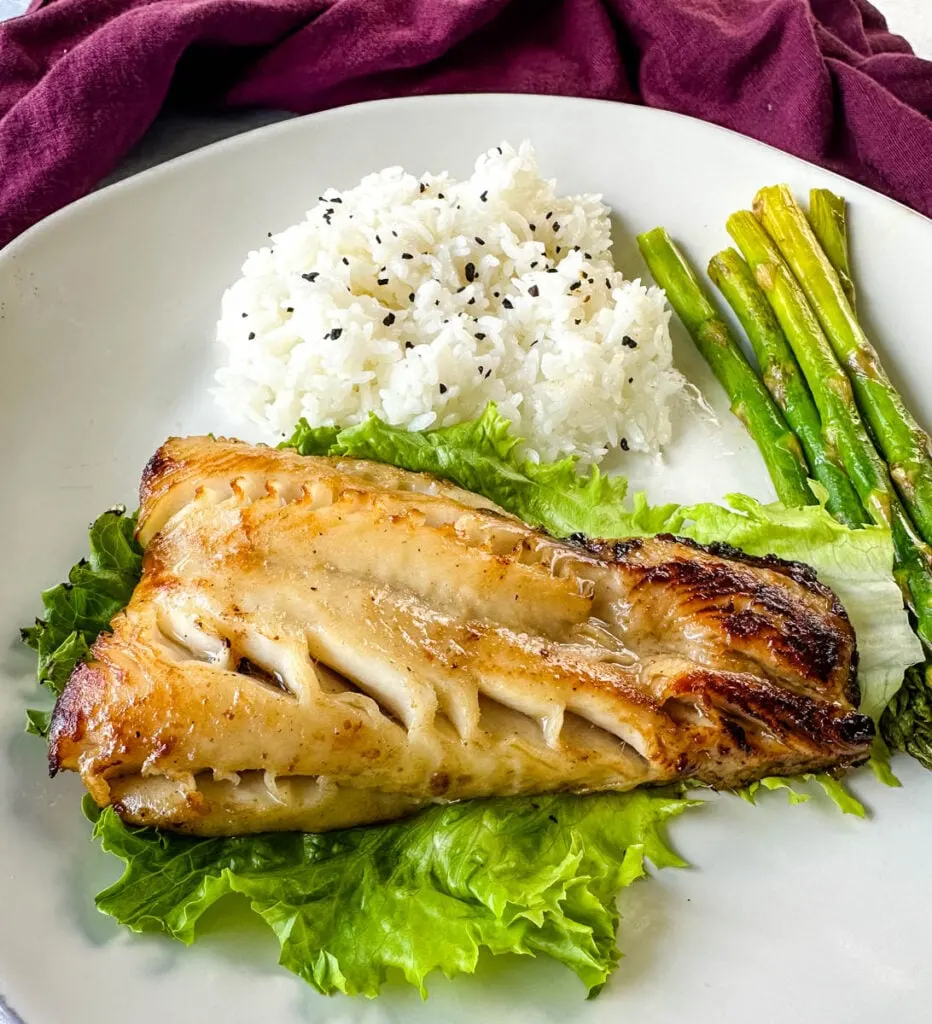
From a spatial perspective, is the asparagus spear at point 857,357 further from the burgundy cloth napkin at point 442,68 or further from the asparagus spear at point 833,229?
the burgundy cloth napkin at point 442,68

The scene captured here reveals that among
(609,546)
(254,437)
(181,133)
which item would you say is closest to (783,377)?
(609,546)

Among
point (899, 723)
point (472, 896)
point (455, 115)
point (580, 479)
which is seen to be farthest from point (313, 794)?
point (455, 115)

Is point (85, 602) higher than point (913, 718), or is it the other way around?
point (85, 602)

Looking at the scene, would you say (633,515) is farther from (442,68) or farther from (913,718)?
(442,68)

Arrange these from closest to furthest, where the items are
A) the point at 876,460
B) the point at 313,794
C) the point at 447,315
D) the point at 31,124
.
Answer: the point at 313,794
the point at 876,460
the point at 447,315
the point at 31,124

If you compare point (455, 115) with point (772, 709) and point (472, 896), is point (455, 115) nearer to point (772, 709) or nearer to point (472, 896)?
point (772, 709)

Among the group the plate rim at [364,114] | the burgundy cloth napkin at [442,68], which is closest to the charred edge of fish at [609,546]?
the plate rim at [364,114]

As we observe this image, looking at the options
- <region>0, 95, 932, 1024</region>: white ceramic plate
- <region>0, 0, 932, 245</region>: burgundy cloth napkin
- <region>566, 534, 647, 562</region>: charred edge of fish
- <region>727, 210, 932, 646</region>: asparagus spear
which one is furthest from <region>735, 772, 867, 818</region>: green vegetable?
<region>0, 0, 932, 245</region>: burgundy cloth napkin
